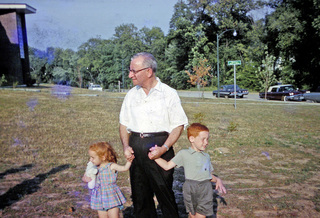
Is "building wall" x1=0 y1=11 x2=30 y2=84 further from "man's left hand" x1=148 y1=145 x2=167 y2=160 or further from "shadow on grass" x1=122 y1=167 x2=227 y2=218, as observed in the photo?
"man's left hand" x1=148 y1=145 x2=167 y2=160

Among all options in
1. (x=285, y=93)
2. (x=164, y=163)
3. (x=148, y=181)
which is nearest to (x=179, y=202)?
(x=148, y=181)

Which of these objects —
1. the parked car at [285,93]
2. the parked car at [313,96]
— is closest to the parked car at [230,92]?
the parked car at [285,93]

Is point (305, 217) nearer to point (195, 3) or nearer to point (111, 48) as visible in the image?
point (195, 3)

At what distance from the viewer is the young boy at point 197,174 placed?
123 inches

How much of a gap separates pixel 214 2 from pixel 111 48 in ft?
75.5

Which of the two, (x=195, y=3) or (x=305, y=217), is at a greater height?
(x=195, y=3)

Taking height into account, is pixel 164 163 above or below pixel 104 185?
above

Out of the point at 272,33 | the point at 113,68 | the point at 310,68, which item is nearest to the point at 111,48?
the point at 113,68

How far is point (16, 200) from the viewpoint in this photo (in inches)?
187

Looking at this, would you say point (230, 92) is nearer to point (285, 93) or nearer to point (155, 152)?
point (285, 93)

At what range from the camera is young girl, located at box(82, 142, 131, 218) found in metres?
3.26

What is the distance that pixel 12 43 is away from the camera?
29.3 metres

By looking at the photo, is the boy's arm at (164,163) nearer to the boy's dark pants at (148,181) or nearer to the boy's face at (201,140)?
the boy's dark pants at (148,181)

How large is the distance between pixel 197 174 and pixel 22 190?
355cm
